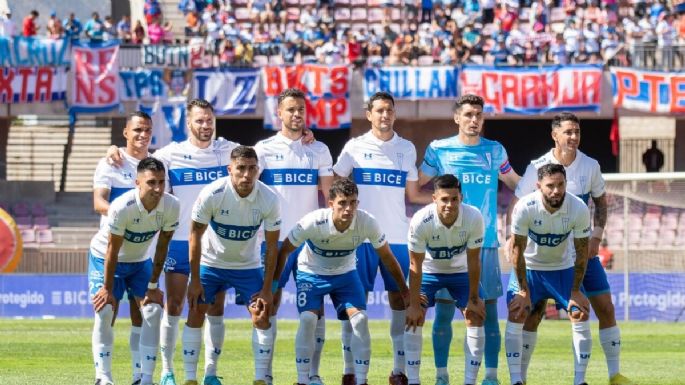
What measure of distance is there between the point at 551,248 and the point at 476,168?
1.06 metres

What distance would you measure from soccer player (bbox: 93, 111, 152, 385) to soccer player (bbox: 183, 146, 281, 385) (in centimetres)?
57

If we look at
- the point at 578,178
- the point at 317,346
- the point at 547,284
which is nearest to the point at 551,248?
the point at 547,284

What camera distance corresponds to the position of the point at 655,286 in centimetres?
2700

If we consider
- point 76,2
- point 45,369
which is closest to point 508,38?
point 76,2

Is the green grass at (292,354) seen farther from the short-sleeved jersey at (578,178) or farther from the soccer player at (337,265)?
the short-sleeved jersey at (578,178)

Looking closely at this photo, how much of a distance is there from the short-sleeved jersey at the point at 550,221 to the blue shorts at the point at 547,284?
0.71 feet

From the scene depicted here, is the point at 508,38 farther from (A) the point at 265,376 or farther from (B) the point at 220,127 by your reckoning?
(A) the point at 265,376

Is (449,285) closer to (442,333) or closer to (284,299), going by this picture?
(442,333)

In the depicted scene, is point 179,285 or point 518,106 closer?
point 179,285

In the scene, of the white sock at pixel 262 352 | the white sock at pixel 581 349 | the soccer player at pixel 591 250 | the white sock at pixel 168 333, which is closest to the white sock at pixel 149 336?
the white sock at pixel 168 333

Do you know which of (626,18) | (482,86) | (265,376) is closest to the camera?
(265,376)

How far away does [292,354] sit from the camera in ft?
63.2

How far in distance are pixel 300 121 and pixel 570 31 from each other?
24.3 m

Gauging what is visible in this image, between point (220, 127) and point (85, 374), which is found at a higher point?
point (220, 127)
